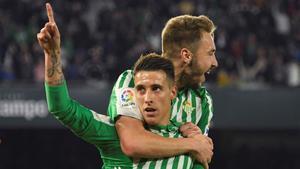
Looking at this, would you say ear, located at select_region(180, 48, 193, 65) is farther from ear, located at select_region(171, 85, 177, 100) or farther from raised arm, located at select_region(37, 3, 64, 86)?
raised arm, located at select_region(37, 3, 64, 86)

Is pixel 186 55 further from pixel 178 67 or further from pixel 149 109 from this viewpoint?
pixel 149 109

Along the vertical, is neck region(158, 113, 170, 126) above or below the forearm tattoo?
below

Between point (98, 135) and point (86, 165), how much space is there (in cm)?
999

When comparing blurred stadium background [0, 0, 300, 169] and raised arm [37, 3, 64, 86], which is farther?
blurred stadium background [0, 0, 300, 169]

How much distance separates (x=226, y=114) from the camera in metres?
12.2

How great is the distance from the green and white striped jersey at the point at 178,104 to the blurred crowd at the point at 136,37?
7.79 metres

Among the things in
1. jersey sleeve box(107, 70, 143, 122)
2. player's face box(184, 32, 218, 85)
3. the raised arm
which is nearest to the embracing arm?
jersey sleeve box(107, 70, 143, 122)

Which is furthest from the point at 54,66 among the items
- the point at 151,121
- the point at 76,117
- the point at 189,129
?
the point at 189,129

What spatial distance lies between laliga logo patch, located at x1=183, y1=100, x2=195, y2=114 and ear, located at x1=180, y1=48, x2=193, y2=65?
9.2 inches

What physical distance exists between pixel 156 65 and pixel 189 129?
1.40 feet

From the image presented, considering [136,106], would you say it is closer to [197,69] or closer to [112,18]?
[197,69]

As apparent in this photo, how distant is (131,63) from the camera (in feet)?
42.0

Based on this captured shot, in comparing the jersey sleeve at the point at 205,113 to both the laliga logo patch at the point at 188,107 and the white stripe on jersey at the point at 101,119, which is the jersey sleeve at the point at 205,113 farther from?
the white stripe on jersey at the point at 101,119

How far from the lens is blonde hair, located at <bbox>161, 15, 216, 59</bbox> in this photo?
4543 mm
